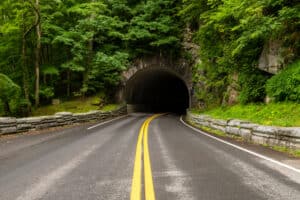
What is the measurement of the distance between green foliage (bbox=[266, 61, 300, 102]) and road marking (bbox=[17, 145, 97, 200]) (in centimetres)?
1032

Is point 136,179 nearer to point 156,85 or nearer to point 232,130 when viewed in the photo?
point 232,130

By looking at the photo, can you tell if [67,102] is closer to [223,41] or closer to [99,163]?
[223,41]

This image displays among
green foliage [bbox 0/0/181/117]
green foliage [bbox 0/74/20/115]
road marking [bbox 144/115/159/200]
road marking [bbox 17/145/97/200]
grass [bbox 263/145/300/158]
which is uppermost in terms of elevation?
green foliage [bbox 0/0/181/117]

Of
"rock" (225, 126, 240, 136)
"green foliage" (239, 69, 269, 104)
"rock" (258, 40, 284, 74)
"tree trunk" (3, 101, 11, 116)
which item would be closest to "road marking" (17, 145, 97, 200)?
"rock" (225, 126, 240, 136)

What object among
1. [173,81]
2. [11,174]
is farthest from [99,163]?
[173,81]

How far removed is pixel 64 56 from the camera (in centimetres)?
3119

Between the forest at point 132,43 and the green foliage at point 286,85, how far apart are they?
49mm

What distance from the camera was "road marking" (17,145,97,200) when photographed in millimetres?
4824

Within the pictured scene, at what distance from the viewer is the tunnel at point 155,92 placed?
120ft

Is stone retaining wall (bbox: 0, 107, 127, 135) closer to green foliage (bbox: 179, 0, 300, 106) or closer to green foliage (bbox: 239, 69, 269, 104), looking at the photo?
green foliage (bbox: 179, 0, 300, 106)

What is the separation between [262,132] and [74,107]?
21.9m

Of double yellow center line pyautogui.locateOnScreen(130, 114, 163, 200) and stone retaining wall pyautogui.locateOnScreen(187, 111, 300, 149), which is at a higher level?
stone retaining wall pyautogui.locateOnScreen(187, 111, 300, 149)

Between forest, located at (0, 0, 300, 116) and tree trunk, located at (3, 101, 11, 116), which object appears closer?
forest, located at (0, 0, 300, 116)

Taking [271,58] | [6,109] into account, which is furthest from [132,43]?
[271,58]
